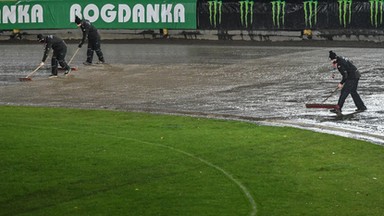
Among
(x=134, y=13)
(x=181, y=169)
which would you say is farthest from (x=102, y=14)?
(x=181, y=169)

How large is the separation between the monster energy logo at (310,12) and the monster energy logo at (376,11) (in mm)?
2781

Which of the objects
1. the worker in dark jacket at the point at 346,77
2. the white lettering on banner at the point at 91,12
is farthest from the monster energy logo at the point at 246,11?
the worker in dark jacket at the point at 346,77

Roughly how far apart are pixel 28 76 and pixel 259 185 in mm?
20101

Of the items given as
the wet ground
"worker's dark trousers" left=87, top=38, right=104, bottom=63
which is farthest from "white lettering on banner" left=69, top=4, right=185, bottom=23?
"worker's dark trousers" left=87, top=38, right=104, bottom=63

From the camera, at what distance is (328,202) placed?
643 inches

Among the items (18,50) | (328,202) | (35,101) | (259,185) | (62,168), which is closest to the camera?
(328,202)

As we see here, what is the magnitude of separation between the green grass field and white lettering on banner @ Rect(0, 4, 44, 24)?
2465cm

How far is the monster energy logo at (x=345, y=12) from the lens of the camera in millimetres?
43750

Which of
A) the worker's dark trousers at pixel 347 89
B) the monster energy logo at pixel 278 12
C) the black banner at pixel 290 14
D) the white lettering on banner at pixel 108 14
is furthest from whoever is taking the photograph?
the white lettering on banner at pixel 108 14

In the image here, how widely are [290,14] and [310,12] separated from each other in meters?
0.99

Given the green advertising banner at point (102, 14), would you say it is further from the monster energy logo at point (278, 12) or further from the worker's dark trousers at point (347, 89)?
the worker's dark trousers at point (347, 89)

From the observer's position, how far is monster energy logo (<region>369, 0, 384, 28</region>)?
42906mm

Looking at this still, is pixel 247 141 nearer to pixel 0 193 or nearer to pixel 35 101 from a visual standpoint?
pixel 0 193

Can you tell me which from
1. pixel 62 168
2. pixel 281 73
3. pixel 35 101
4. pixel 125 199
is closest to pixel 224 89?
pixel 281 73
